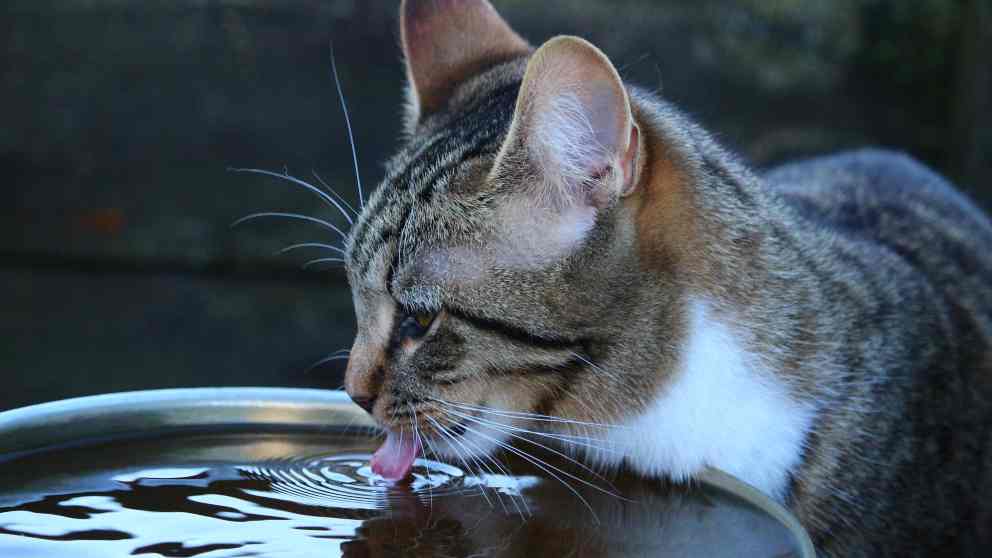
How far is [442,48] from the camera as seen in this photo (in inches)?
85.3

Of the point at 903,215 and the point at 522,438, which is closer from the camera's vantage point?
the point at 522,438

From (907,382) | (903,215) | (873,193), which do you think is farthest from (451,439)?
(873,193)

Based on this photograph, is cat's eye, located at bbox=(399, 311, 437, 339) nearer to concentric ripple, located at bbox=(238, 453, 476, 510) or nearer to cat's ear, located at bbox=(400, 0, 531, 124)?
concentric ripple, located at bbox=(238, 453, 476, 510)

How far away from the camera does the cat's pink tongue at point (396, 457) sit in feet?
5.65

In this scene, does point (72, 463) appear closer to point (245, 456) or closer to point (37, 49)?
point (245, 456)

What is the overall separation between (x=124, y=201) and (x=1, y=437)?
2917 millimetres

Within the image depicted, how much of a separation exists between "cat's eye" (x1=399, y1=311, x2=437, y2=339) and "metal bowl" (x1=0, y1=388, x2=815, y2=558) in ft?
0.54

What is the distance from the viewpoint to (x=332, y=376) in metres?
4.00

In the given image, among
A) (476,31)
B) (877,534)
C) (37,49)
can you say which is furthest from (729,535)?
(37,49)

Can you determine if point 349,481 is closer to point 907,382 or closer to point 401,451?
point 401,451

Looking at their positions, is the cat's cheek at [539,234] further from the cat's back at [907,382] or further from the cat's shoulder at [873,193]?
the cat's shoulder at [873,193]

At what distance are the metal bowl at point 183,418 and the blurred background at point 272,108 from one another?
2392 millimetres

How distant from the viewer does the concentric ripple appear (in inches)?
63.4

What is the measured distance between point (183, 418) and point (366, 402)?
28 cm
